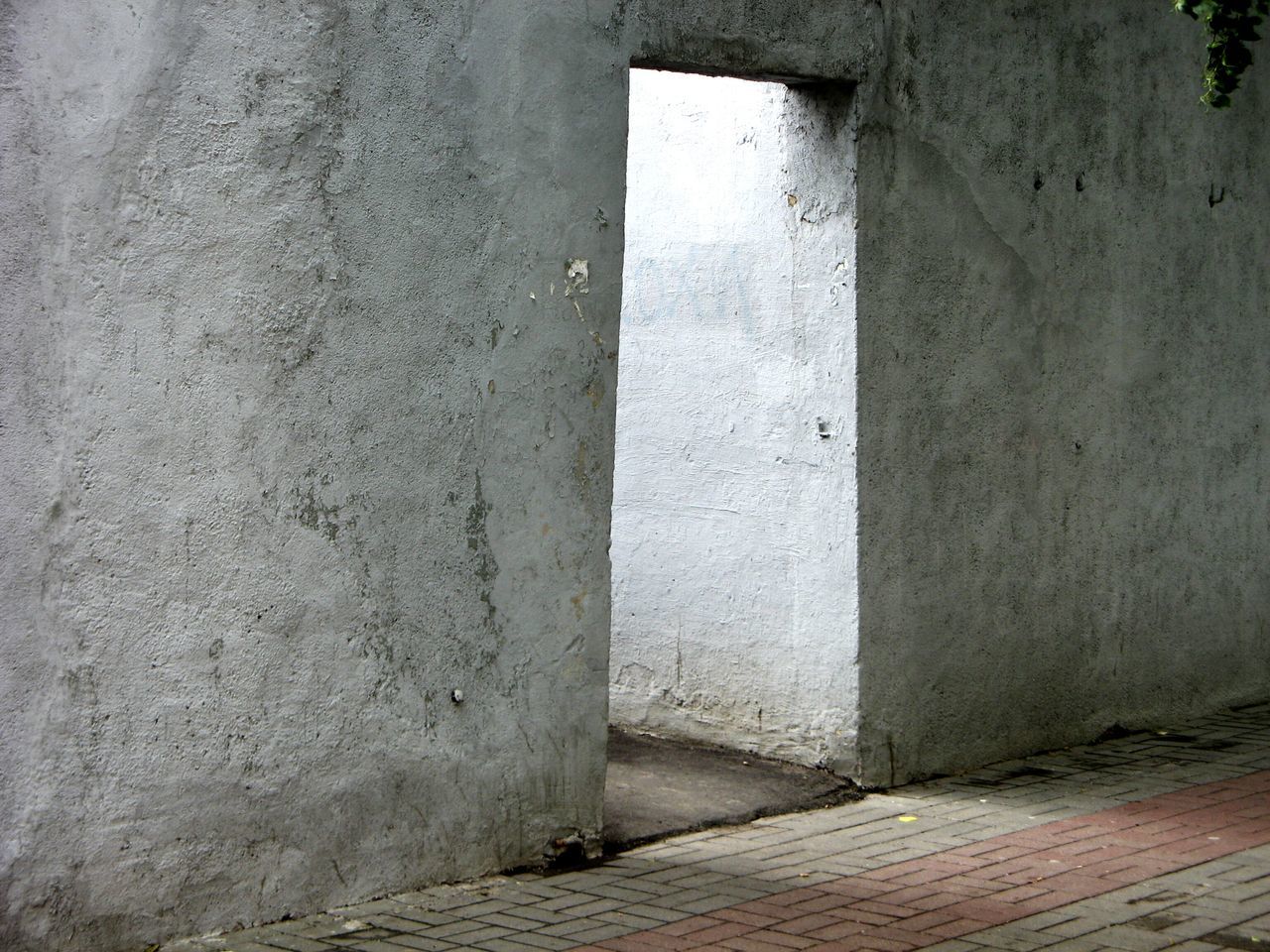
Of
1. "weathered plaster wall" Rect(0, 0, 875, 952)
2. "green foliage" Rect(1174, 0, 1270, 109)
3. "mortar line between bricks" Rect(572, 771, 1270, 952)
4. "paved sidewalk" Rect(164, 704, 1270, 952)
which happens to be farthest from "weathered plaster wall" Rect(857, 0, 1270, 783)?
"green foliage" Rect(1174, 0, 1270, 109)

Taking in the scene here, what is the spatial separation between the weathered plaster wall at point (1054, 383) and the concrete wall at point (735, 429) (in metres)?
0.16

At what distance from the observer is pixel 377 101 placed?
5.27 m

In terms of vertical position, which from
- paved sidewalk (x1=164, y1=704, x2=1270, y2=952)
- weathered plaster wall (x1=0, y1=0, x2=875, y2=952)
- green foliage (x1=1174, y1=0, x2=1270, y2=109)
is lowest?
paved sidewalk (x1=164, y1=704, x2=1270, y2=952)

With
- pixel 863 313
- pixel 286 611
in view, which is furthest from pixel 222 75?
pixel 863 313

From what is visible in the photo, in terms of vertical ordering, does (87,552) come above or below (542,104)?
below

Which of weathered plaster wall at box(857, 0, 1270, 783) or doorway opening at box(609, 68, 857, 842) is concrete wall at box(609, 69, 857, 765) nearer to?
doorway opening at box(609, 68, 857, 842)

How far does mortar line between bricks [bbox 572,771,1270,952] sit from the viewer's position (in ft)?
16.5

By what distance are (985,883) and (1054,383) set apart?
2.81m

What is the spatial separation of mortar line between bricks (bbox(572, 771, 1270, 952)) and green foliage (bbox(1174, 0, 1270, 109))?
2695 mm

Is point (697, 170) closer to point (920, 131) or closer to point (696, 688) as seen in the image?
point (920, 131)

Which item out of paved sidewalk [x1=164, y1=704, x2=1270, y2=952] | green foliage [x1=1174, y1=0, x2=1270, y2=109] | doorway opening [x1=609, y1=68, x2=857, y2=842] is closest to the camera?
green foliage [x1=1174, y1=0, x2=1270, y2=109]

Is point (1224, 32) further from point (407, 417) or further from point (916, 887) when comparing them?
point (916, 887)

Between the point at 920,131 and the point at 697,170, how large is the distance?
1063 mm

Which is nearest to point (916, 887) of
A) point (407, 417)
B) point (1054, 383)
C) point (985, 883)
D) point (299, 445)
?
point (985, 883)
